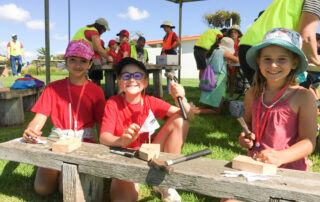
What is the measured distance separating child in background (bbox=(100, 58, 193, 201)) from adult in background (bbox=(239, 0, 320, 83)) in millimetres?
859

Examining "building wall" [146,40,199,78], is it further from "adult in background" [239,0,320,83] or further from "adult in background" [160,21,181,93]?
"adult in background" [239,0,320,83]

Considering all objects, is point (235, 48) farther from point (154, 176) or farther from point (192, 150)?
point (154, 176)

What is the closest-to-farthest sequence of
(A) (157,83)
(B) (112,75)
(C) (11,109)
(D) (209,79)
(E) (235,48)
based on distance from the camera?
(C) (11,109) → (D) (209,79) → (E) (235,48) → (B) (112,75) → (A) (157,83)

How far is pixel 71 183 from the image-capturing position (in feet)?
5.68

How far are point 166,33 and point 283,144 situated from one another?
7014 mm

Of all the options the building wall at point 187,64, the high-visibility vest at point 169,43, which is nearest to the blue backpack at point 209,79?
the high-visibility vest at point 169,43

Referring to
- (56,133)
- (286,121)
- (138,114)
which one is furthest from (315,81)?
(56,133)

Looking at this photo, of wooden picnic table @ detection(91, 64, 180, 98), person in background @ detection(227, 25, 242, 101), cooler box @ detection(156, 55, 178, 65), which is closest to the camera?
wooden picnic table @ detection(91, 64, 180, 98)

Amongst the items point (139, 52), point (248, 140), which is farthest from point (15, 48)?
point (248, 140)

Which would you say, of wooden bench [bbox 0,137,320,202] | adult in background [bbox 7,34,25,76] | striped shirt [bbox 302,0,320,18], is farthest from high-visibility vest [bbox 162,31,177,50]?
adult in background [bbox 7,34,25,76]

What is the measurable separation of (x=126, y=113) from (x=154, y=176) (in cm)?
80

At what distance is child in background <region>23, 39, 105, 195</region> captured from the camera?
2.38m

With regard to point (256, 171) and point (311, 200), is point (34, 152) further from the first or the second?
point (311, 200)

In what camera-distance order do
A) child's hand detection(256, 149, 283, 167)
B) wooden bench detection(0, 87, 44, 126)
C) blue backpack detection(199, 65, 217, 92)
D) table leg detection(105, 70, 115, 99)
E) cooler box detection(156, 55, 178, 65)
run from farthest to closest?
1. cooler box detection(156, 55, 178, 65)
2. table leg detection(105, 70, 115, 99)
3. blue backpack detection(199, 65, 217, 92)
4. wooden bench detection(0, 87, 44, 126)
5. child's hand detection(256, 149, 283, 167)
